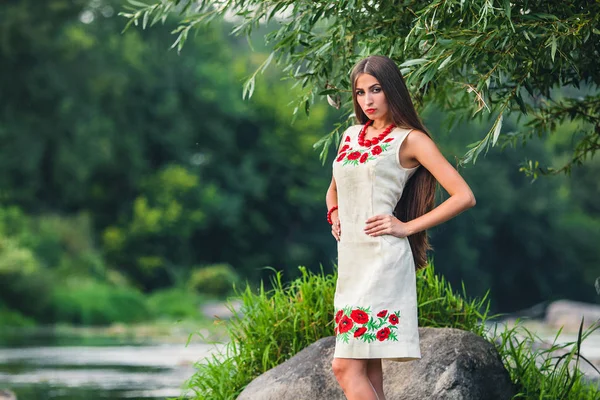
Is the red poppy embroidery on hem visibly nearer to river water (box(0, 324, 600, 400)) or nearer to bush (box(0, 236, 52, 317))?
river water (box(0, 324, 600, 400))

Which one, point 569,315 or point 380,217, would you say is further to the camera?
point 569,315

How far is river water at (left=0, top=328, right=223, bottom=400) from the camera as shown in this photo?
34.0ft

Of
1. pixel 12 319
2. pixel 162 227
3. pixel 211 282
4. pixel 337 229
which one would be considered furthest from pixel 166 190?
pixel 337 229

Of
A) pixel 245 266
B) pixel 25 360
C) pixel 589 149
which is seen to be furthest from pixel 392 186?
pixel 245 266

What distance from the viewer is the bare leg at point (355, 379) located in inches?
175

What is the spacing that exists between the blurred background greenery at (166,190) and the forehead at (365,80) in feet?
67.0

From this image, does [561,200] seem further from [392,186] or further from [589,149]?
[392,186]

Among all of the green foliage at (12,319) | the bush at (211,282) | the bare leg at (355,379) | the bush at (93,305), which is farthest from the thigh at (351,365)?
the bush at (211,282)

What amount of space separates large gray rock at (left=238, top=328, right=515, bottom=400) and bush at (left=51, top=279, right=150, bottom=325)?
1987 centimetres

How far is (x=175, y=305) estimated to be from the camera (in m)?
30.5

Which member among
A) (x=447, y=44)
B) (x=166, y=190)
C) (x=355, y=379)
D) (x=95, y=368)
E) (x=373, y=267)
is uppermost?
(x=166, y=190)

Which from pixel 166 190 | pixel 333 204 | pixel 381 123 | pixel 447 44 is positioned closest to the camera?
pixel 381 123

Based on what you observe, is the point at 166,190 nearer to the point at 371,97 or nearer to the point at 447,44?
the point at 447,44

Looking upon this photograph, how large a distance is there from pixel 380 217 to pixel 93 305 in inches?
874
